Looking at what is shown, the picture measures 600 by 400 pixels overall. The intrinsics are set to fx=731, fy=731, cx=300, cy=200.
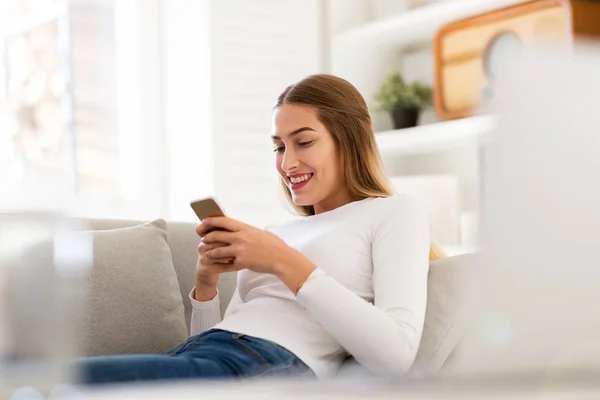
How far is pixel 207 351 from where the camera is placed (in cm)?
105

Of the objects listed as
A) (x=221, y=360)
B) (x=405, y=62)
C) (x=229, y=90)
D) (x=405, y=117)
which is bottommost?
(x=221, y=360)

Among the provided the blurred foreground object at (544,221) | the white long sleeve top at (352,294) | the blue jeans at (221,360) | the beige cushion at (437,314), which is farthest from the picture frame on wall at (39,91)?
the blurred foreground object at (544,221)

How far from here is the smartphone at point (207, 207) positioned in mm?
1021

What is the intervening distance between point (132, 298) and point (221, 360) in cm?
48

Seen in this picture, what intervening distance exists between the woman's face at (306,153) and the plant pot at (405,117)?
1637 mm

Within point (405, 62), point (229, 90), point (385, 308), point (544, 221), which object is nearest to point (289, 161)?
point (385, 308)

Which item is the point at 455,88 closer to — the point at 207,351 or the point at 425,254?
the point at 425,254

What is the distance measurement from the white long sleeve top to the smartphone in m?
0.17

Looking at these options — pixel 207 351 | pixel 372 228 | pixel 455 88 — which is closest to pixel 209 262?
pixel 207 351

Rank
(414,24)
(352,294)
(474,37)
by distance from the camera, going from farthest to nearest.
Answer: (414,24) < (474,37) < (352,294)

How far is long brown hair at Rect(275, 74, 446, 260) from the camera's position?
51.9 inches

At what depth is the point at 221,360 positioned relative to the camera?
3.30ft

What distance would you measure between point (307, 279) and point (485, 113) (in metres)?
0.77

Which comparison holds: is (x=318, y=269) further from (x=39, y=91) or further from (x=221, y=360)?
(x=39, y=91)
